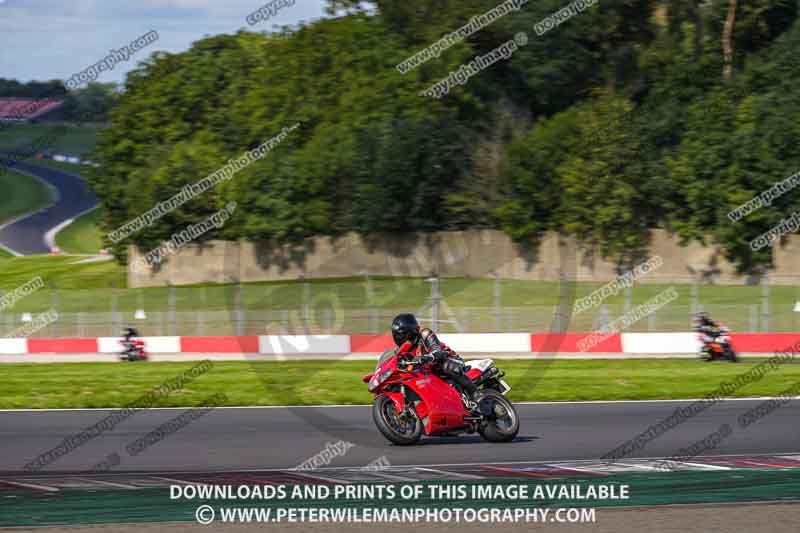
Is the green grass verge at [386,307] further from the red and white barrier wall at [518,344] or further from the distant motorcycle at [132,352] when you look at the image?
the distant motorcycle at [132,352]

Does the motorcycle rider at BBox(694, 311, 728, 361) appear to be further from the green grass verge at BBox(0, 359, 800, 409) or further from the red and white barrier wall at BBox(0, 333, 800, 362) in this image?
the red and white barrier wall at BBox(0, 333, 800, 362)

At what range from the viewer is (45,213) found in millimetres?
82625

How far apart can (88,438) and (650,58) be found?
38.1 m

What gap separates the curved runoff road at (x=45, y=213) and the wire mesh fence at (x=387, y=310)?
34.0 meters

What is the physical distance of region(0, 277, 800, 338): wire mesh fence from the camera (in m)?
27.7

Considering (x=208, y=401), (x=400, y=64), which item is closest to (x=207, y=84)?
(x=400, y=64)

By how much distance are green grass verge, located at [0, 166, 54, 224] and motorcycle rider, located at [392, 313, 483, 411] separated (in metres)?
71.3

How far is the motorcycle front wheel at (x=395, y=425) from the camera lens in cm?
1284

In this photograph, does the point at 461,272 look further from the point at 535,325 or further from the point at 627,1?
the point at 535,325

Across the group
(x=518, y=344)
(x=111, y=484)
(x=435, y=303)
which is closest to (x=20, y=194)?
(x=518, y=344)

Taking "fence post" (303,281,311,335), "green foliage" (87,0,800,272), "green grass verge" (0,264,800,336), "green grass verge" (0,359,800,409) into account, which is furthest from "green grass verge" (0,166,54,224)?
"green grass verge" (0,359,800,409)

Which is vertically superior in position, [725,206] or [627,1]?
[627,1]

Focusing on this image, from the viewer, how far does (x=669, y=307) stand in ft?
93.2

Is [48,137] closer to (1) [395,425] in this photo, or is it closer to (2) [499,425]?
(1) [395,425]
